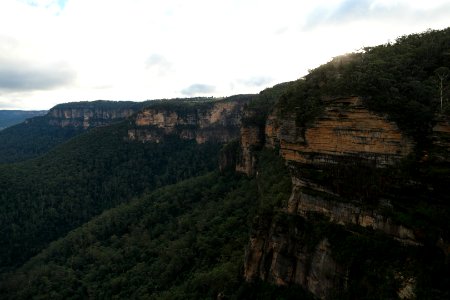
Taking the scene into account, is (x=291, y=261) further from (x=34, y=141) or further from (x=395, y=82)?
(x=34, y=141)

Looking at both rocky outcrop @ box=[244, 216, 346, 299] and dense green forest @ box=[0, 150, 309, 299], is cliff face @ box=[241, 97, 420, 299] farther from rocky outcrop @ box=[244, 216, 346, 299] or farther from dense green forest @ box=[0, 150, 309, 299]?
dense green forest @ box=[0, 150, 309, 299]

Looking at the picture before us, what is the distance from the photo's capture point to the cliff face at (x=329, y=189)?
20.3m

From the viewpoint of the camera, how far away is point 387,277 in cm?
1892

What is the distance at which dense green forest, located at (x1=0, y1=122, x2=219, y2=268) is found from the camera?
79375 millimetres

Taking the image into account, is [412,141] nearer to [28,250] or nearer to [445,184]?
[445,184]

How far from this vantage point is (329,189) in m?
23.3

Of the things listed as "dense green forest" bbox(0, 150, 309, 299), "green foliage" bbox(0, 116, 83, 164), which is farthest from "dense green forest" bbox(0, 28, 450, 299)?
"green foliage" bbox(0, 116, 83, 164)

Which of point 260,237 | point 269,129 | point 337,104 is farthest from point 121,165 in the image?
point 337,104

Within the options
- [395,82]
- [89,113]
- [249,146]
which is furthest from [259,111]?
[89,113]

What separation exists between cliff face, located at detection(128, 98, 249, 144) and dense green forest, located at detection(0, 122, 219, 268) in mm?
2572

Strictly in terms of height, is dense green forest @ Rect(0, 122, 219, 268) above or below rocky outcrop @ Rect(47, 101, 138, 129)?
below

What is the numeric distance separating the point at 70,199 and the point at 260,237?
72.1 m

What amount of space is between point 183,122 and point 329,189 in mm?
95983

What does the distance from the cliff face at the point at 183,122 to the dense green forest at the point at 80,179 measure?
2.57 m
